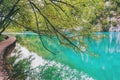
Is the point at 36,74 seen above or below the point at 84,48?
below

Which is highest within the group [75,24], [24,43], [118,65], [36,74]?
[75,24]

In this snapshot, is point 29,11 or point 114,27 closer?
point 29,11

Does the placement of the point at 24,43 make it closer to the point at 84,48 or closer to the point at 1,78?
the point at 1,78

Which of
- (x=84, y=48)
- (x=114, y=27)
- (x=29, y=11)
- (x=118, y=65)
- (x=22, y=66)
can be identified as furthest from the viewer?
(x=114, y=27)

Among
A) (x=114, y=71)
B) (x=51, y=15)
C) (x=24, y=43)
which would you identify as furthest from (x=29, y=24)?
(x=114, y=71)

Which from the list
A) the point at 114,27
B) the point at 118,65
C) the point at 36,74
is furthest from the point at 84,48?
the point at 114,27

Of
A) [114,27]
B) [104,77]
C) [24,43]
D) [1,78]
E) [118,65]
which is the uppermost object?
[1,78]

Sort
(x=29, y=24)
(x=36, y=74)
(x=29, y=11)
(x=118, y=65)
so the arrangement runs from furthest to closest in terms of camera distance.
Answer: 1. (x=118, y=65)
2. (x=36, y=74)
3. (x=29, y=24)
4. (x=29, y=11)

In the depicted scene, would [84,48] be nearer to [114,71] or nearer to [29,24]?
[29,24]

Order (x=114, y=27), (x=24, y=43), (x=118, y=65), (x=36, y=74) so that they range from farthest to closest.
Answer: (x=114, y=27)
(x=118, y=65)
(x=24, y=43)
(x=36, y=74)

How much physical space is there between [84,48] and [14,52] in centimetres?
1178

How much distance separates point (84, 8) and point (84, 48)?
89cm

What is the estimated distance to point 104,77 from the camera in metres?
17.0

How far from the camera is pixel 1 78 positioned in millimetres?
8242
